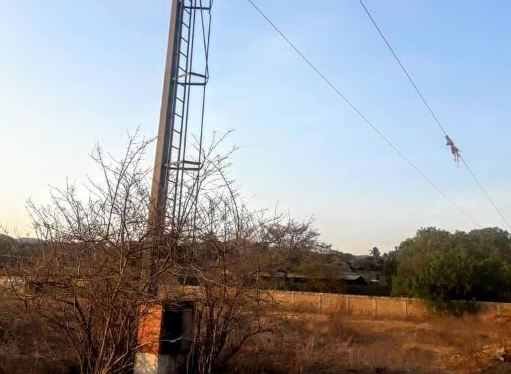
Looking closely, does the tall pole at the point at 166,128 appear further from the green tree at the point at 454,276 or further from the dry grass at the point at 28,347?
the green tree at the point at 454,276

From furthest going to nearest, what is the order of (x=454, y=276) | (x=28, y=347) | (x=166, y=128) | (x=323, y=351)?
(x=454, y=276)
(x=323, y=351)
(x=28, y=347)
(x=166, y=128)

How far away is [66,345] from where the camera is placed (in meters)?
10.9

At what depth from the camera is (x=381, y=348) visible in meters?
21.0

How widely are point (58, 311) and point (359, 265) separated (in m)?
48.8

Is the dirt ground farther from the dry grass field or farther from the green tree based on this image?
the green tree

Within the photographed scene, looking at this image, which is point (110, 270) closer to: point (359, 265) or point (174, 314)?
point (174, 314)

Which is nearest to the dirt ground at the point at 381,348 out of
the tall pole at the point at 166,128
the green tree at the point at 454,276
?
the green tree at the point at 454,276

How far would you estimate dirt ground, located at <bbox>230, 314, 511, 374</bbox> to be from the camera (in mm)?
13305

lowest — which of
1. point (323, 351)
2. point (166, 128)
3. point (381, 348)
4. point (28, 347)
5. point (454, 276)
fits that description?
point (381, 348)

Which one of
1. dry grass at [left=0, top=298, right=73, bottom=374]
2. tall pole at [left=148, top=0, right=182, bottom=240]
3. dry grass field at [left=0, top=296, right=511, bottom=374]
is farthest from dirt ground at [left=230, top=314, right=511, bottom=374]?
tall pole at [left=148, top=0, right=182, bottom=240]

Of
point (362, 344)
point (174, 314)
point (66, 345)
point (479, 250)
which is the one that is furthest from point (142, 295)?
point (479, 250)

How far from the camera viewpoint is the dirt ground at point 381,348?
43.7ft

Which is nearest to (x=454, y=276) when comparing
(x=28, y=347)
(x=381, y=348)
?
(x=381, y=348)

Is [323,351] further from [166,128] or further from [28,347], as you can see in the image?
[166,128]
